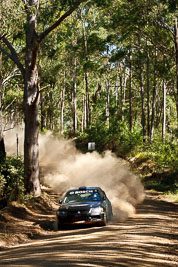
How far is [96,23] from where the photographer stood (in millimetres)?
39000

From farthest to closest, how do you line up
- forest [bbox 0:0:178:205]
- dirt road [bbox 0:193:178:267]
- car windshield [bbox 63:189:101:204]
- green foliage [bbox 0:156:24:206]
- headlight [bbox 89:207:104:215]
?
forest [bbox 0:0:178:205]
green foliage [bbox 0:156:24:206]
car windshield [bbox 63:189:101:204]
headlight [bbox 89:207:104:215]
dirt road [bbox 0:193:178:267]

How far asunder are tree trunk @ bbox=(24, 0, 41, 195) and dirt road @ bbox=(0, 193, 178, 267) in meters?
5.10

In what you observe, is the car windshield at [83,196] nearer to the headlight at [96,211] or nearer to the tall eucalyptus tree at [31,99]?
the headlight at [96,211]

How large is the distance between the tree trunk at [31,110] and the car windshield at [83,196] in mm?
3871

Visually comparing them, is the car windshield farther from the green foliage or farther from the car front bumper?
the green foliage

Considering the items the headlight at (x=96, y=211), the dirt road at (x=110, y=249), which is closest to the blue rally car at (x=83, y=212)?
the headlight at (x=96, y=211)

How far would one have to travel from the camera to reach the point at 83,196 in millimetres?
13867

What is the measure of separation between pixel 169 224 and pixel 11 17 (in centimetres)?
1006

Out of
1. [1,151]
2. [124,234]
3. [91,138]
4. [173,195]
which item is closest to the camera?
[124,234]

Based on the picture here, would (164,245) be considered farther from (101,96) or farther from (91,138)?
(101,96)

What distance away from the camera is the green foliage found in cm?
1549

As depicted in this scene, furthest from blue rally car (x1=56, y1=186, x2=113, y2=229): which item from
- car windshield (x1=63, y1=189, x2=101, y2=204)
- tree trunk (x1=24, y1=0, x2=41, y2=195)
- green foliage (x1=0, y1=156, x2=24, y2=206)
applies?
tree trunk (x1=24, y1=0, x2=41, y2=195)

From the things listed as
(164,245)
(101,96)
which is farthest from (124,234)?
(101,96)

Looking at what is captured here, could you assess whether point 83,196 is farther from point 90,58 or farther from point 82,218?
point 90,58
